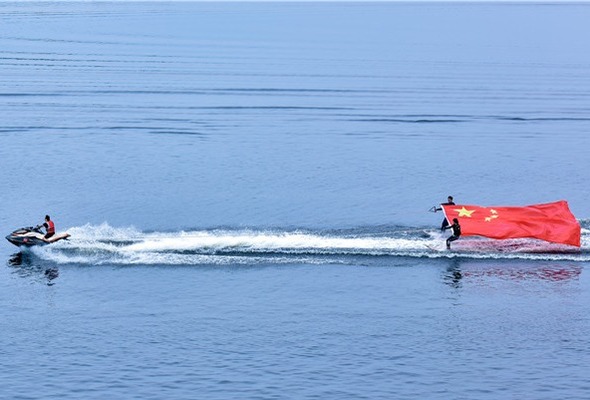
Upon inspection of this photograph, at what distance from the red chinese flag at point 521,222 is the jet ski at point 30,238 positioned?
3685 cm

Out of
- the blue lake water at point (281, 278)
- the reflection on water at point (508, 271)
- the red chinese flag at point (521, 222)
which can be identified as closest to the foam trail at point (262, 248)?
the blue lake water at point (281, 278)

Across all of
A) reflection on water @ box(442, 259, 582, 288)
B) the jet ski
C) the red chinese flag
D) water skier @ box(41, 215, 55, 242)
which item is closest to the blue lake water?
reflection on water @ box(442, 259, 582, 288)

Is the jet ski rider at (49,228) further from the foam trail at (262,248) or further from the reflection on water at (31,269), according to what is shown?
the reflection on water at (31,269)

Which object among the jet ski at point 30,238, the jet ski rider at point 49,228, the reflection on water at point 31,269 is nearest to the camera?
the reflection on water at point 31,269

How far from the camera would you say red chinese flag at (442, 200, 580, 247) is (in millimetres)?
94562

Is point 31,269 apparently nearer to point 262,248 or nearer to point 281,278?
point 262,248

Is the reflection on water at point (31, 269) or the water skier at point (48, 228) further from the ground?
the water skier at point (48, 228)

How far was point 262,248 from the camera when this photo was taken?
95.4 m

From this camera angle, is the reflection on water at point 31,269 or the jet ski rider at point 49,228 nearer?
the reflection on water at point 31,269

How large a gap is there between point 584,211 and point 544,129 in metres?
60.6

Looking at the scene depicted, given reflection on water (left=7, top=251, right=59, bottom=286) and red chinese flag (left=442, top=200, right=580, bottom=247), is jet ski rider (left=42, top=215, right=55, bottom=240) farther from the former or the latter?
red chinese flag (left=442, top=200, right=580, bottom=247)

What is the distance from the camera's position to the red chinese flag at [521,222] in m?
94.6

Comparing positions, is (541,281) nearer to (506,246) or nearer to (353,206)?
(506,246)

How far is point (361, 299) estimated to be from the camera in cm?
8606
